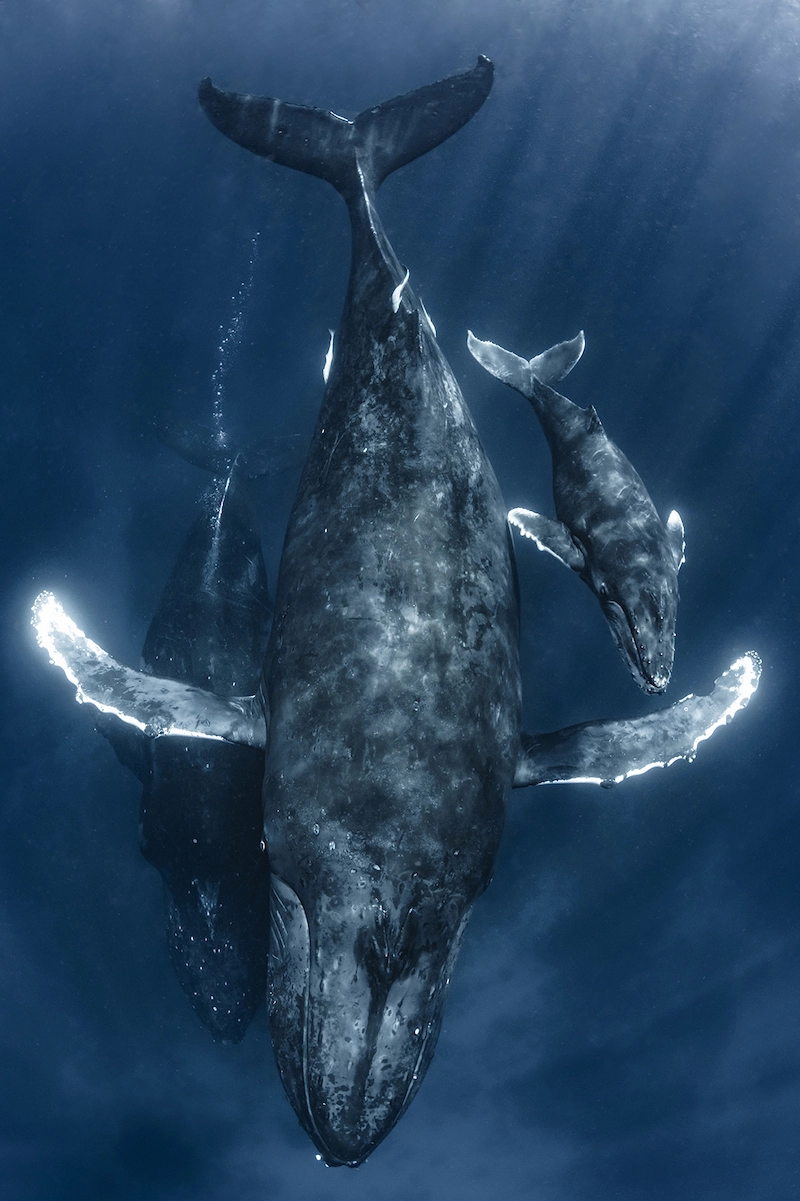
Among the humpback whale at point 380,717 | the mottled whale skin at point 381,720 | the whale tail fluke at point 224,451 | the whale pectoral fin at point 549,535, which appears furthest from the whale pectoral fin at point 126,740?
the whale pectoral fin at point 549,535

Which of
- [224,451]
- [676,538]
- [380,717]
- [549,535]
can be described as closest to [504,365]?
[549,535]

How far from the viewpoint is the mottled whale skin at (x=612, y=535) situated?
33.5ft

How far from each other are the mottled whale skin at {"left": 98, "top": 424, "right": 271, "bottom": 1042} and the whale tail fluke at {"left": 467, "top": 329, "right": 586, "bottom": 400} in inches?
234

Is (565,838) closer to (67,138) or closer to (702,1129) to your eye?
(702,1129)

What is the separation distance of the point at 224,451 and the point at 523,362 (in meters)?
7.81

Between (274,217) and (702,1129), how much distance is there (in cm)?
2737

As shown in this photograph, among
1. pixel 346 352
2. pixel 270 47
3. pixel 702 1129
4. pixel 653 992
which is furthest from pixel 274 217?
pixel 702 1129

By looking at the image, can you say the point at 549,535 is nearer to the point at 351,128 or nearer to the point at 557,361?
the point at 557,361

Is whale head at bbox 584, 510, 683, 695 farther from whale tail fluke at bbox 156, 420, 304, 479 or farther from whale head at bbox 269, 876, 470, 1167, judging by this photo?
whale tail fluke at bbox 156, 420, 304, 479

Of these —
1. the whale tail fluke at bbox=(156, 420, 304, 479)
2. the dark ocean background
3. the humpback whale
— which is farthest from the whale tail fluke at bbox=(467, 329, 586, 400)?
the whale tail fluke at bbox=(156, 420, 304, 479)

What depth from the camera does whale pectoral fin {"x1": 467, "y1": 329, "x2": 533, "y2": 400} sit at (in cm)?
1338

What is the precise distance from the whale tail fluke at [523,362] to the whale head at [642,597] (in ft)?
12.9

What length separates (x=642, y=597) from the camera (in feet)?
33.9

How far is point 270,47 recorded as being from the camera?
21.3 m
